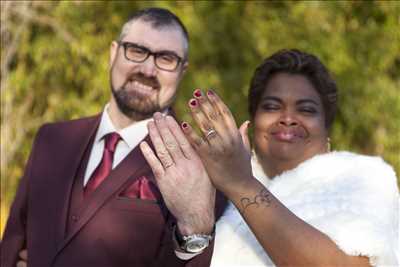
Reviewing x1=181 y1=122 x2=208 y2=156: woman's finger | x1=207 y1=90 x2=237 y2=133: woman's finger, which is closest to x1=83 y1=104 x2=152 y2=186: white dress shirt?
x1=181 y1=122 x2=208 y2=156: woman's finger

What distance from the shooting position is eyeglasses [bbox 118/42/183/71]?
265cm

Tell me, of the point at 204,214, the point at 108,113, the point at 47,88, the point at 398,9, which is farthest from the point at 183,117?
the point at 204,214

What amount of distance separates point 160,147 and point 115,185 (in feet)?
1.79

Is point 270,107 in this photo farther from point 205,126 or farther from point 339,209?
point 205,126

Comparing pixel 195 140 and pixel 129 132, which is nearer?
pixel 195 140

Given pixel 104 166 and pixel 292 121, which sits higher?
pixel 292 121

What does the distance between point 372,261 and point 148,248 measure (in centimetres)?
77

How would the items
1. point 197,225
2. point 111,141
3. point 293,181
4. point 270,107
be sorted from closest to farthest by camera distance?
point 197,225, point 293,181, point 270,107, point 111,141

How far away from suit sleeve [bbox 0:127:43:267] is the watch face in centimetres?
92

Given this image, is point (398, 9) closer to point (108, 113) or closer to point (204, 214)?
point (108, 113)

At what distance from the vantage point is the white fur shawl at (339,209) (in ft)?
6.54

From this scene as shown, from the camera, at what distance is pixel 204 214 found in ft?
6.54

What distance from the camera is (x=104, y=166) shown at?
2.52 meters

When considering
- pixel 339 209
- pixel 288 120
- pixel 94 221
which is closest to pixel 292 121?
pixel 288 120
